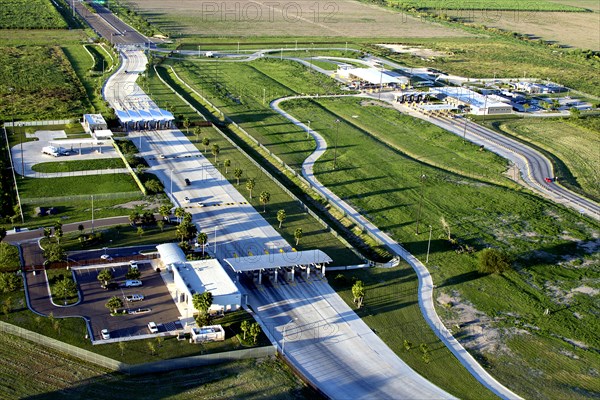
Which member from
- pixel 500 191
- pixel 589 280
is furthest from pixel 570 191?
pixel 589 280

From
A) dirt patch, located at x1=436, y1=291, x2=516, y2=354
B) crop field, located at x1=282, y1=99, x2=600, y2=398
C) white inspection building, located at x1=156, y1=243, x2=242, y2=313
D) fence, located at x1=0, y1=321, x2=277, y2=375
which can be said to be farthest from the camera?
white inspection building, located at x1=156, y1=243, x2=242, y2=313

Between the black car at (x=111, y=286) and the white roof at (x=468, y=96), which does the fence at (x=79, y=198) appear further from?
the white roof at (x=468, y=96)

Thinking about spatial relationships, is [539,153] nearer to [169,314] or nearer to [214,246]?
[214,246]

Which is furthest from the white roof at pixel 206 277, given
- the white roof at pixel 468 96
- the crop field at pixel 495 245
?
the white roof at pixel 468 96

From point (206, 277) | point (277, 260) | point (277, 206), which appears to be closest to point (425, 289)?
point (277, 260)

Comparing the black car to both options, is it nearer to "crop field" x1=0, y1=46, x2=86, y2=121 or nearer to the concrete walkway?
the concrete walkway

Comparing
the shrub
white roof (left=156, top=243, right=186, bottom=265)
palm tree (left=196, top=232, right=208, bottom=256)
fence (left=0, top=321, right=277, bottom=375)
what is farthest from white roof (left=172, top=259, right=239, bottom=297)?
the shrub
